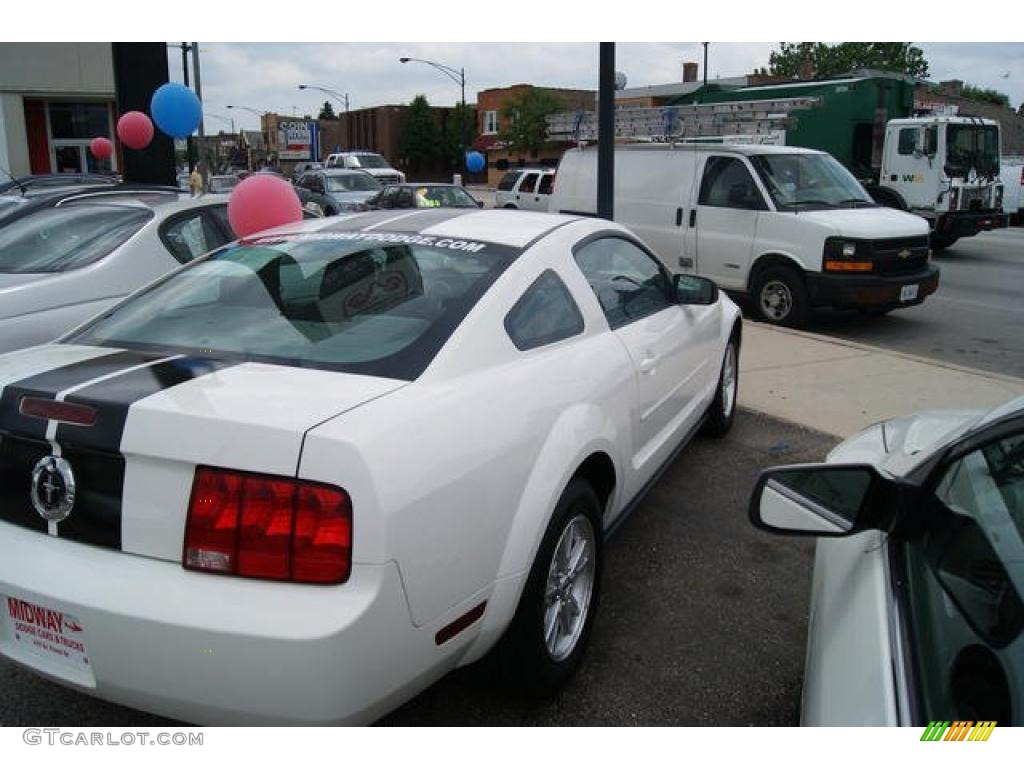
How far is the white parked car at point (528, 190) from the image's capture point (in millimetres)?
18203

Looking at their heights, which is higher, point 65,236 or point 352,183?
point 352,183

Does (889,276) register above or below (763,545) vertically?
above

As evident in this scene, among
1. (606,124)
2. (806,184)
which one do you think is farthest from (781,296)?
(606,124)

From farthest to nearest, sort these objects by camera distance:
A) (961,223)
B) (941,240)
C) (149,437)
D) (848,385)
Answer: (941,240) < (961,223) < (848,385) < (149,437)

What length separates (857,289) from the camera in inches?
361

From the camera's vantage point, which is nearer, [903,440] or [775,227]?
[903,440]

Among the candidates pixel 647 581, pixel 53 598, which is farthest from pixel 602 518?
pixel 53 598

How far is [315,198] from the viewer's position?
17.4 metres

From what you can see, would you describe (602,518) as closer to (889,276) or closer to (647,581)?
(647,581)

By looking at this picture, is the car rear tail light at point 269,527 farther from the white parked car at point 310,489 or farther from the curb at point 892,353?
the curb at point 892,353

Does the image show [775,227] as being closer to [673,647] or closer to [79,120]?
[673,647]

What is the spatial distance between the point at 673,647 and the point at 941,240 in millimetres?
16446

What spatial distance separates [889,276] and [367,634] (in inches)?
348

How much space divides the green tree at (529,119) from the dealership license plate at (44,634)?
179ft
